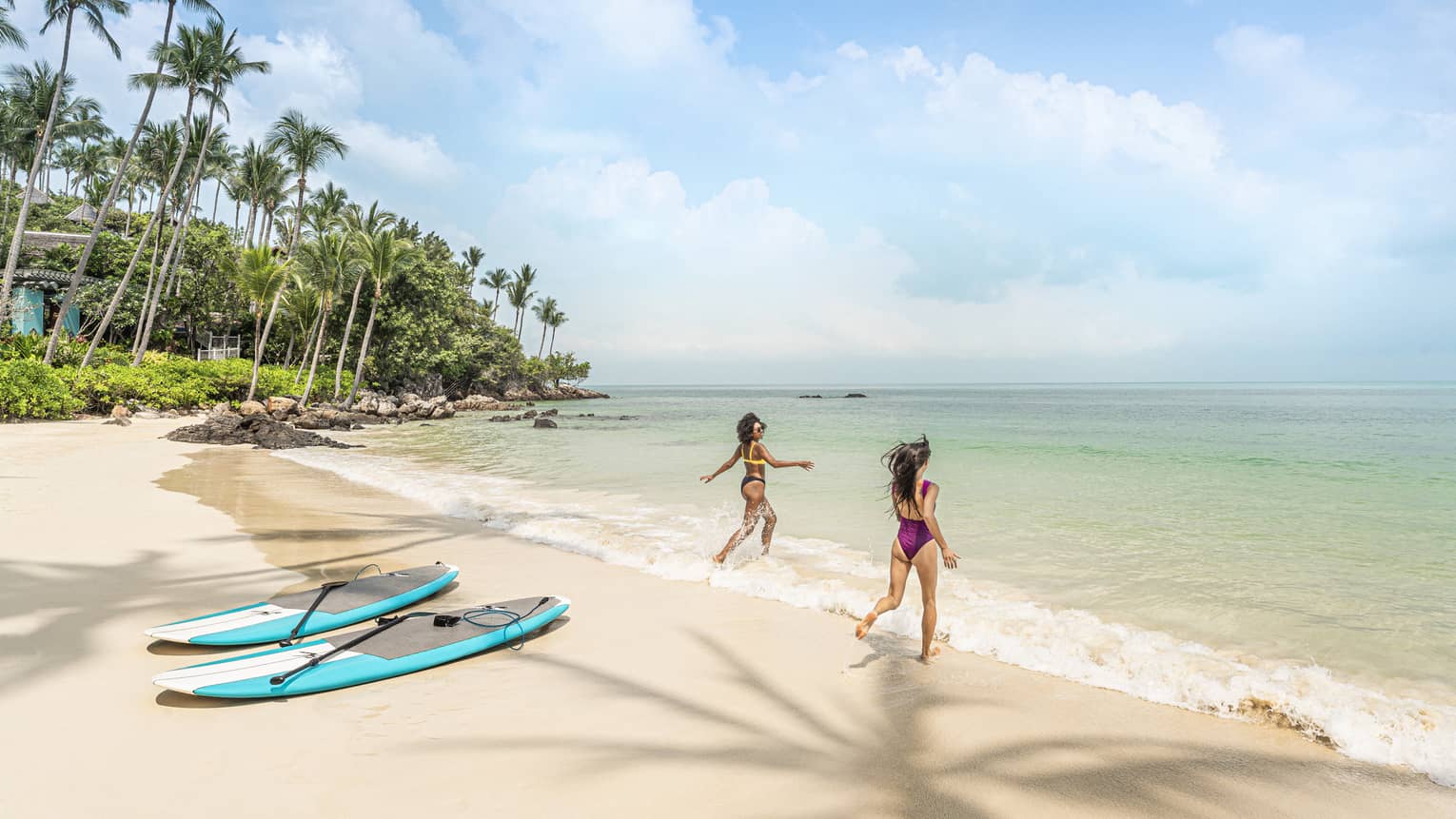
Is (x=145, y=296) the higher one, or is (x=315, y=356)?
(x=145, y=296)

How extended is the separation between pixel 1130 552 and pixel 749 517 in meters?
5.01

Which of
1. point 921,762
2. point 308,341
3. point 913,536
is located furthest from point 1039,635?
point 308,341

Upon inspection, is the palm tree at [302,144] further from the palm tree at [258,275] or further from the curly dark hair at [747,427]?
the curly dark hair at [747,427]

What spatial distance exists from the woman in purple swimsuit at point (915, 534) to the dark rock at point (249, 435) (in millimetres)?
20234

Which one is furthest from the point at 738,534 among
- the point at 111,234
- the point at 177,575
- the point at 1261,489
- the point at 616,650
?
the point at 111,234

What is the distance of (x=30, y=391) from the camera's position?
Answer: 797 inches

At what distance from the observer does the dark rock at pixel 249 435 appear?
1908 centimetres

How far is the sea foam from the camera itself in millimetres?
3826

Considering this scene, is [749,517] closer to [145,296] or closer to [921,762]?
[921,762]

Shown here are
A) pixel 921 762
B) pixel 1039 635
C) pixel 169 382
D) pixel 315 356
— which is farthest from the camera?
pixel 315 356

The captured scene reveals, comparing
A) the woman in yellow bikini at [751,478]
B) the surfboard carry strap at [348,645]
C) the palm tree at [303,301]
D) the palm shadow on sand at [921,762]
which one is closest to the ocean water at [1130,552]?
the woman in yellow bikini at [751,478]

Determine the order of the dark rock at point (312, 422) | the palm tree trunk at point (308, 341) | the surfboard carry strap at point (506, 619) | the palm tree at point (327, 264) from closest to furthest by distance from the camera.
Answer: the surfboard carry strap at point (506, 619)
the dark rock at point (312, 422)
the palm tree at point (327, 264)
the palm tree trunk at point (308, 341)

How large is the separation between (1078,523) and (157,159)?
4504 cm

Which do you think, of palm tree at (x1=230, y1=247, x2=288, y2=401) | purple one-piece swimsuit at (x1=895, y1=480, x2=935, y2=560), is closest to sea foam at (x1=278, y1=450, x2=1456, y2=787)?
purple one-piece swimsuit at (x1=895, y1=480, x2=935, y2=560)
